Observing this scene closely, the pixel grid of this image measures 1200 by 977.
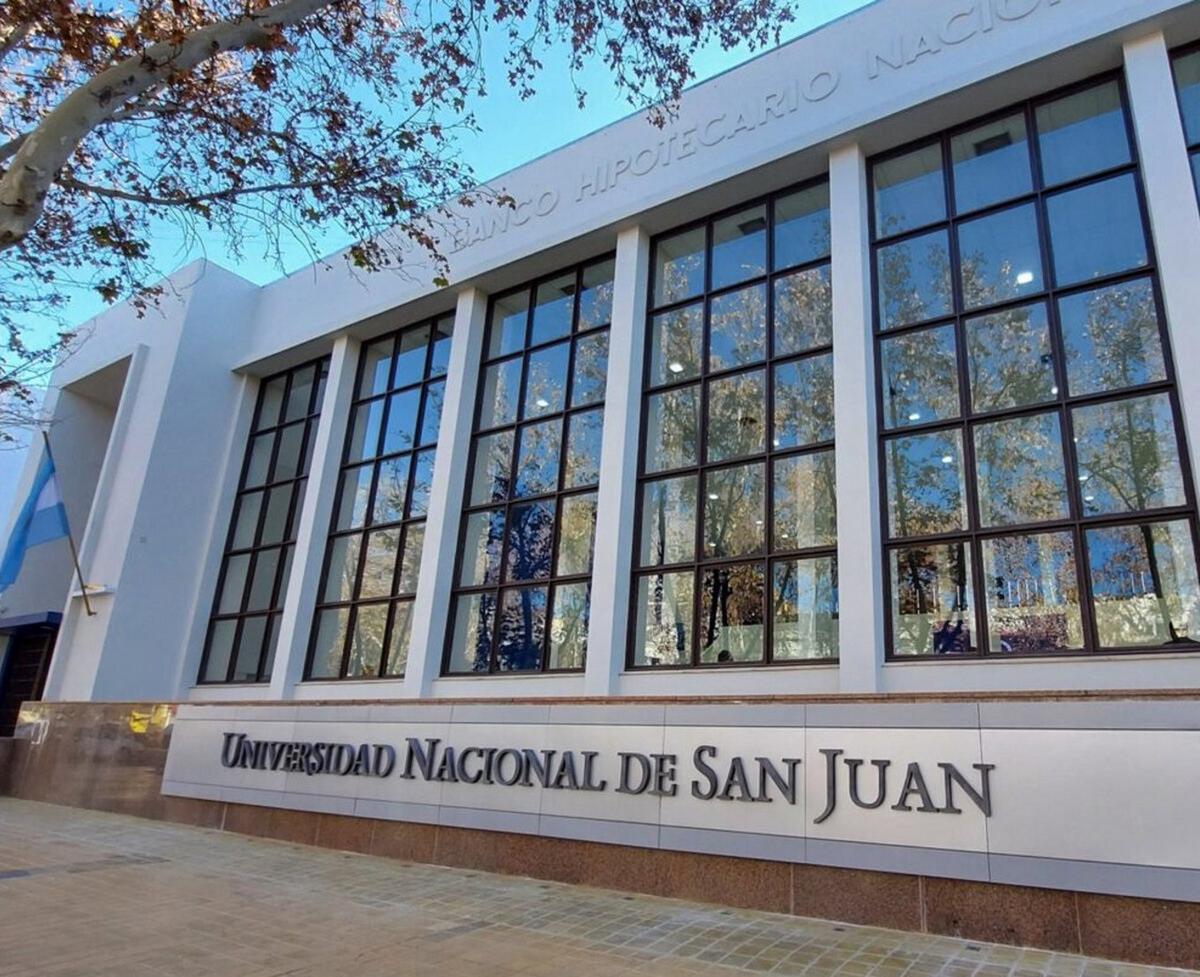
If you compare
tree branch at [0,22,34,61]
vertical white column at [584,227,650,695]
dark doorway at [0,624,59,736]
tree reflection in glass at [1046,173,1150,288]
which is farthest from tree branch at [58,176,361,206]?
dark doorway at [0,624,59,736]

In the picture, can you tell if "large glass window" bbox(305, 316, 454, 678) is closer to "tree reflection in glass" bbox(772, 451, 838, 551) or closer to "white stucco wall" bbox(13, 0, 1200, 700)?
"white stucco wall" bbox(13, 0, 1200, 700)

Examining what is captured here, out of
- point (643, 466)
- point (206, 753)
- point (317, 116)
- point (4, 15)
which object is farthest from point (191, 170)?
point (206, 753)

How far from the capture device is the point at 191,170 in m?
8.16

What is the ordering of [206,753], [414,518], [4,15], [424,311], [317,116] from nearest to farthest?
[4,15] → [317,116] → [206,753] → [414,518] → [424,311]

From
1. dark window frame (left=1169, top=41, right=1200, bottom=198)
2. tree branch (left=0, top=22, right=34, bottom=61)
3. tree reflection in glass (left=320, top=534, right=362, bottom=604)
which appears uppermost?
dark window frame (left=1169, top=41, right=1200, bottom=198)

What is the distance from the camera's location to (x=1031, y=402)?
7371 mm

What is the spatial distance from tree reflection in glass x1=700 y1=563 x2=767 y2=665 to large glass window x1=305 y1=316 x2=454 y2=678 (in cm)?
451

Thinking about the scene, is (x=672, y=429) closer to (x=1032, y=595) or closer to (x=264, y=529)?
(x=1032, y=595)

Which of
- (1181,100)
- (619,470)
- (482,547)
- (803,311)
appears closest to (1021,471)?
(803,311)

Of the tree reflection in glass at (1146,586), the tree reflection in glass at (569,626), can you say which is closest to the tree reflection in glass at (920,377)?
the tree reflection in glass at (1146,586)

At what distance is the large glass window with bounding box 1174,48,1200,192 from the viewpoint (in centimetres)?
720

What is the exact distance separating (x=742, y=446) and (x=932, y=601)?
2685mm

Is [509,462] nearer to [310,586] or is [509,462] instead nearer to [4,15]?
[310,586]

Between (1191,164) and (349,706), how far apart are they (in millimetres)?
9851
